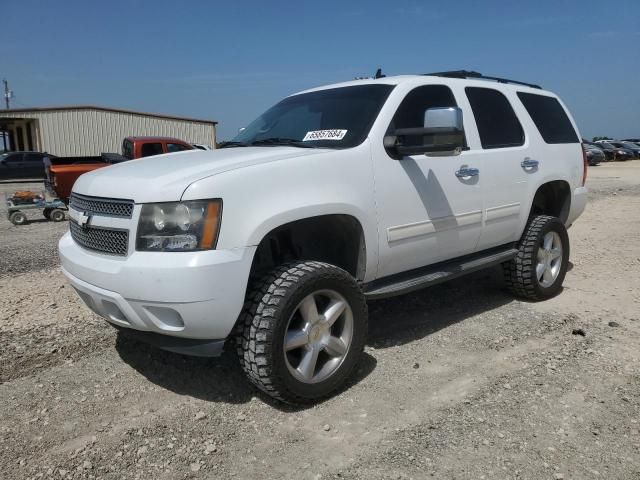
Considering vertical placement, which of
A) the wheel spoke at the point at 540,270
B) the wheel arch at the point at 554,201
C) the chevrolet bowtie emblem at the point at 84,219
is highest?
the chevrolet bowtie emblem at the point at 84,219

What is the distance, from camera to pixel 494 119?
14.8ft

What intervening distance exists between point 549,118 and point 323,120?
8.74ft

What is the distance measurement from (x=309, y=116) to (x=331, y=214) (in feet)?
3.67

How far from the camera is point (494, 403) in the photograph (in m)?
3.07

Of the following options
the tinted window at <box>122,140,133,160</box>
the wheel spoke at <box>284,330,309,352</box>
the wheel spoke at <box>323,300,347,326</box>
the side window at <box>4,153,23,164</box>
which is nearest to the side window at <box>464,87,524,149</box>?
the wheel spoke at <box>323,300,347,326</box>

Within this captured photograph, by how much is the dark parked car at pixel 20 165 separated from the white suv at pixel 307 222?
22.2m

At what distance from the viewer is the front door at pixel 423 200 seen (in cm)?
347

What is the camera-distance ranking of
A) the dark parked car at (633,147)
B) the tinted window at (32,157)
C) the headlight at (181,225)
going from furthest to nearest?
the dark parked car at (633,147) → the tinted window at (32,157) → the headlight at (181,225)

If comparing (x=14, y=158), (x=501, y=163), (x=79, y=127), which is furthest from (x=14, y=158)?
(x=501, y=163)

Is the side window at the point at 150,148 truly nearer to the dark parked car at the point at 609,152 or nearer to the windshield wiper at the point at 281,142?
the windshield wiper at the point at 281,142

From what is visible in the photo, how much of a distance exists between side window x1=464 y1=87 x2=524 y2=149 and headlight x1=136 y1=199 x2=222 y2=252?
2.57 metres

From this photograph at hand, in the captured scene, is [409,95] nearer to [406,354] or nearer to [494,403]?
[406,354]

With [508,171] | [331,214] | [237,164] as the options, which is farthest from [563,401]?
[237,164]

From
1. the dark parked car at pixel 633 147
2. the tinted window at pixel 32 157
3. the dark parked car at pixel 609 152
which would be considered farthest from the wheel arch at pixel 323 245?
the dark parked car at pixel 633 147
